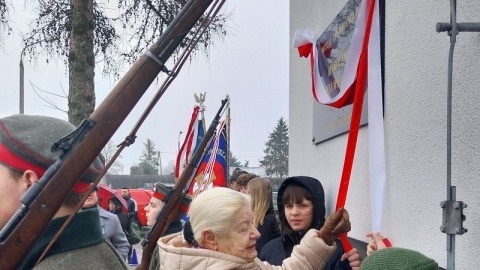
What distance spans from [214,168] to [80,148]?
580 cm

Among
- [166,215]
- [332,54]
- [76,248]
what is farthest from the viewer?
[332,54]

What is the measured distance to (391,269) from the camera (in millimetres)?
1849

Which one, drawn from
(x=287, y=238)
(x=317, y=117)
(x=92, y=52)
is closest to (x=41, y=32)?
(x=92, y=52)

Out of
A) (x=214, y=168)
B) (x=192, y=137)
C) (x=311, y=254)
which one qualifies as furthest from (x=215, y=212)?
(x=192, y=137)

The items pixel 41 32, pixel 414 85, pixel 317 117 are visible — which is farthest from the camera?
pixel 41 32

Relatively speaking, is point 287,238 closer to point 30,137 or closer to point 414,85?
point 414,85

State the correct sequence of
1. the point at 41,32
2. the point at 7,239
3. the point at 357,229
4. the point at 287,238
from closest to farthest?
1. the point at 7,239
2. the point at 287,238
3. the point at 357,229
4. the point at 41,32

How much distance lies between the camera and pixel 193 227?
2.35m

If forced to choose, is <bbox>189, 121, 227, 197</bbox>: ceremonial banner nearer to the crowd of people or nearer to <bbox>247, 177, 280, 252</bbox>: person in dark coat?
<bbox>247, 177, 280, 252</bbox>: person in dark coat

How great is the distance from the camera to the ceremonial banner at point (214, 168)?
7.38 metres

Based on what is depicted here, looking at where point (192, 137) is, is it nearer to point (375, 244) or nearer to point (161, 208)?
point (161, 208)

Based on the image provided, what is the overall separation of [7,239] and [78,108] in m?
5.58

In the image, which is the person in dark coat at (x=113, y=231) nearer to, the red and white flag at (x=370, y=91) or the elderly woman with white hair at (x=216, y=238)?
the red and white flag at (x=370, y=91)

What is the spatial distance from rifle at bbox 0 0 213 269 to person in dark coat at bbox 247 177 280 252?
3.27m
